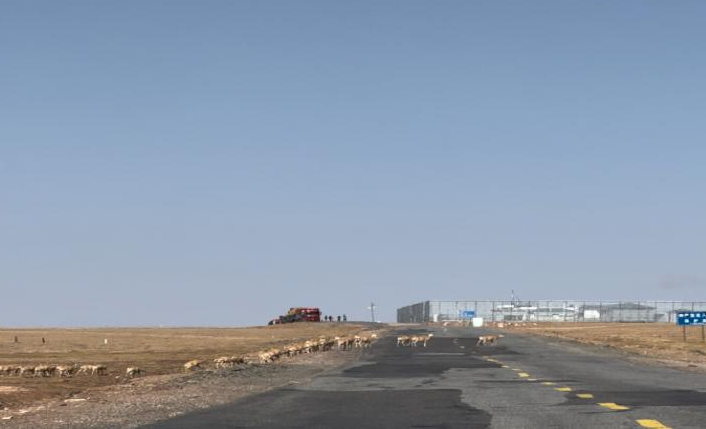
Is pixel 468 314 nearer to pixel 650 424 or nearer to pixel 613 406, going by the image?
pixel 613 406

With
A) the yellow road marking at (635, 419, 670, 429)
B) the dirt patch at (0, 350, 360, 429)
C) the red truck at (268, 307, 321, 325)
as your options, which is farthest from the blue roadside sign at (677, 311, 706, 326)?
the red truck at (268, 307, 321, 325)

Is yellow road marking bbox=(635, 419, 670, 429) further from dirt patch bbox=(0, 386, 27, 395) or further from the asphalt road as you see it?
dirt patch bbox=(0, 386, 27, 395)

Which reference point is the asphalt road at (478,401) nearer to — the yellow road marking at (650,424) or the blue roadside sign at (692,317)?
the yellow road marking at (650,424)

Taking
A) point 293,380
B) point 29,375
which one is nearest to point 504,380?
point 293,380

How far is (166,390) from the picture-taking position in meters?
26.2

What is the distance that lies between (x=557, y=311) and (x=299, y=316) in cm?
5949

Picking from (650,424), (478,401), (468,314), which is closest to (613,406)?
(478,401)

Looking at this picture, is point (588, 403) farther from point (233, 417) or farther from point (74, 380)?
point (74, 380)

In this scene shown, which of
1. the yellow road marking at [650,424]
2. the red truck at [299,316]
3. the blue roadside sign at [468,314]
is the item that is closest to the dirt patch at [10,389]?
the yellow road marking at [650,424]

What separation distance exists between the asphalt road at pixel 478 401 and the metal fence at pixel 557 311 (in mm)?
151182

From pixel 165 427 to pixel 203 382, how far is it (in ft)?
41.0

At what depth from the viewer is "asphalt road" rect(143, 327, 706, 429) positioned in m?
16.9

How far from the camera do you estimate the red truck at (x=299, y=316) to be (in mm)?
153000

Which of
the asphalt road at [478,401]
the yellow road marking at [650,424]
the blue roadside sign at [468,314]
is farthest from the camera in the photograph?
the blue roadside sign at [468,314]
